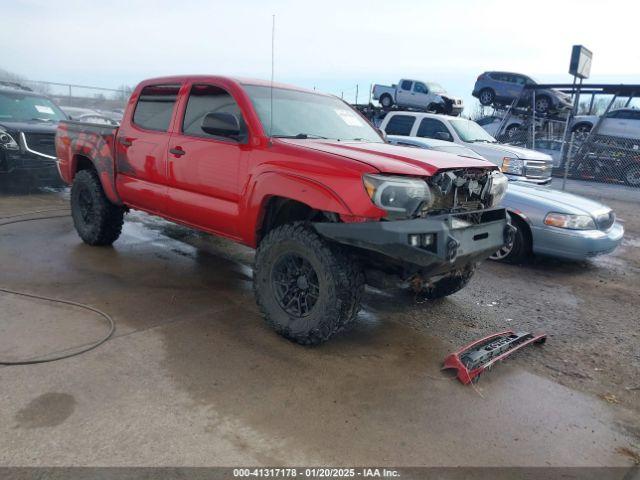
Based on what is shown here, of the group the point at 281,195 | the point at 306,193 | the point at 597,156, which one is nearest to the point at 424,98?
the point at 597,156

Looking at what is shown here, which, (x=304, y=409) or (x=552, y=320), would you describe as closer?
(x=304, y=409)

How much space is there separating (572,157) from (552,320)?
44.7 feet

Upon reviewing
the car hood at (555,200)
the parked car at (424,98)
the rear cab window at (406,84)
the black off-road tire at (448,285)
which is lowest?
the black off-road tire at (448,285)

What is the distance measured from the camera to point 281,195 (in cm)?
353

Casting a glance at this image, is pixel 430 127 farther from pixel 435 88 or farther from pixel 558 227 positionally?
pixel 435 88

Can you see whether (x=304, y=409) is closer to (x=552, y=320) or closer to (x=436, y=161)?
(x=436, y=161)

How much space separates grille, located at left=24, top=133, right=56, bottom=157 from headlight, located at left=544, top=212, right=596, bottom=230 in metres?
7.91

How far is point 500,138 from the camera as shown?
1903 cm

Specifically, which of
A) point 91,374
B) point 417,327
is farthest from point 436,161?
point 91,374

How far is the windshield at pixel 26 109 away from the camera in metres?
9.06

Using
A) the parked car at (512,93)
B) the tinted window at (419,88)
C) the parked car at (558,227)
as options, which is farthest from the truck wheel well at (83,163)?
the parked car at (512,93)

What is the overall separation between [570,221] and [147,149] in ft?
14.9

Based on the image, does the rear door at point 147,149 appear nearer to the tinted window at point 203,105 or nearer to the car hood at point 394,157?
the tinted window at point 203,105

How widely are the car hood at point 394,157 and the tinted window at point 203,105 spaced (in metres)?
0.74
